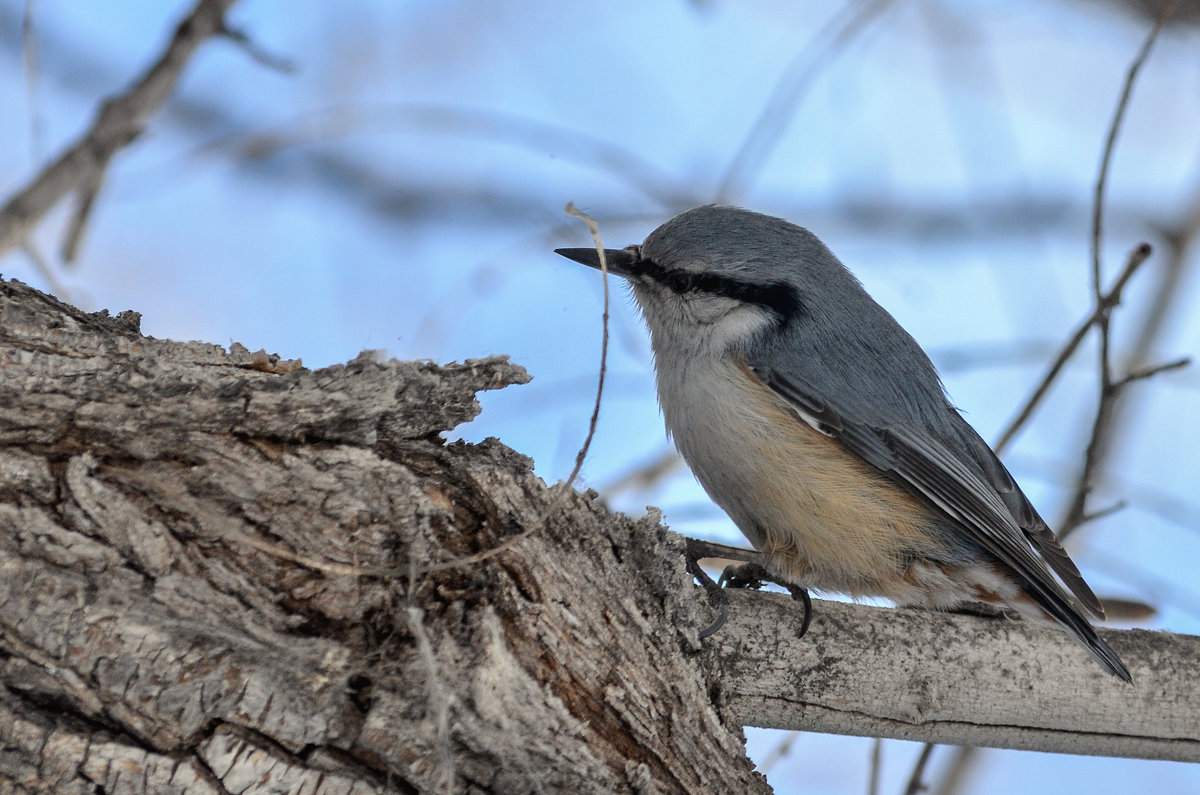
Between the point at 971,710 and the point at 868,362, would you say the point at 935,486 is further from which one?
the point at 971,710

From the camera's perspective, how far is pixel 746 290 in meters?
2.73

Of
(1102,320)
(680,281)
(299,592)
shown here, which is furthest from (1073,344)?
(299,592)

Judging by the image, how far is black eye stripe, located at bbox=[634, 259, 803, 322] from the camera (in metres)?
2.71

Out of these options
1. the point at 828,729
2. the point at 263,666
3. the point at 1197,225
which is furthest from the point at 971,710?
the point at 1197,225

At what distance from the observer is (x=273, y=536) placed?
5.18 ft

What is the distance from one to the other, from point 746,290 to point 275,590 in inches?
61.5

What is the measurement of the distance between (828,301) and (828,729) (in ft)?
3.75

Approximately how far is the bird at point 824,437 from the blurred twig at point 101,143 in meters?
1.22

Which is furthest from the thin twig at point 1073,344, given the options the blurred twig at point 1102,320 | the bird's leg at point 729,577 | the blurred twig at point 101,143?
the blurred twig at point 101,143

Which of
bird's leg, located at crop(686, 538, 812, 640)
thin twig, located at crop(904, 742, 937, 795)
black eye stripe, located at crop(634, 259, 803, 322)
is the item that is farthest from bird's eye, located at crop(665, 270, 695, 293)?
thin twig, located at crop(904, 742, 937, 795)

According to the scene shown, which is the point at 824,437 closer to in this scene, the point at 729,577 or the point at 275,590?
the point at 729,577

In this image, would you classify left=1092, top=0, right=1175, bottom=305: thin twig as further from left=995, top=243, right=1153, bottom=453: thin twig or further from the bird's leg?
the bird's leg

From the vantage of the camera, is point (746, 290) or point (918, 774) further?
point (746, 290)

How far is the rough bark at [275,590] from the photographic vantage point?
4.83 ft
